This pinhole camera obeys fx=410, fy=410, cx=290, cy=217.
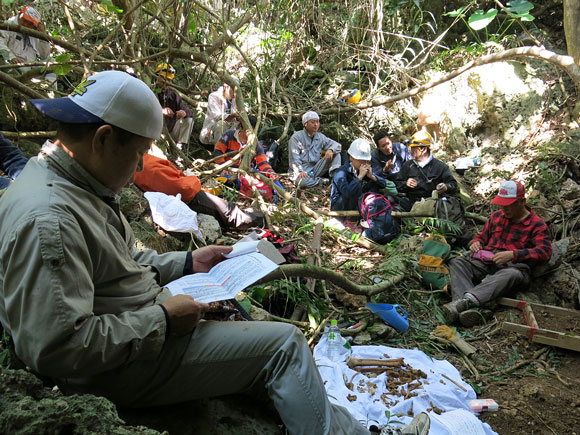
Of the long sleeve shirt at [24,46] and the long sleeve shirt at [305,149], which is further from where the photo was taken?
the long sleeve shirt at [305,149]

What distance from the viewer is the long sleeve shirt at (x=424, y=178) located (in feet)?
20.6

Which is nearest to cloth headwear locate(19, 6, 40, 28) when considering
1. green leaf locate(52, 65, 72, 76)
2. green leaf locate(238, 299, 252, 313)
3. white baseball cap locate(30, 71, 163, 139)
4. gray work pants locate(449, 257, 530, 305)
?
green leaf locate(52, 65, 72, 76)

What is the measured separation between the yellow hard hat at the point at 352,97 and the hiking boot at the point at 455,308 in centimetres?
552

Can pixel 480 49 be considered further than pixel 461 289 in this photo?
Yes

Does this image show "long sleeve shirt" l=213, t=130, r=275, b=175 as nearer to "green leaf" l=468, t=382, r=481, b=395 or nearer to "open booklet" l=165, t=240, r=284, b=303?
"green leaf" l=468, t=382, r=481, b=395

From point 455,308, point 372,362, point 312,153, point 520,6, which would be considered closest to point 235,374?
point 372,362

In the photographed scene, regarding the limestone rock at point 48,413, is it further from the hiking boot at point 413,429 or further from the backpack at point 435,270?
the backpack at point 435,270

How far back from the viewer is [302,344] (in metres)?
1.68

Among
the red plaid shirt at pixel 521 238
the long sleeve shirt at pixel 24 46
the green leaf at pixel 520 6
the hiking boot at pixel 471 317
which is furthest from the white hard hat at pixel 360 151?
the long sleeve shirt at pixel 24 46

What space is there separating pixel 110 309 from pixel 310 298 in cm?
239

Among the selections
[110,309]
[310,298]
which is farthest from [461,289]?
[110,309]

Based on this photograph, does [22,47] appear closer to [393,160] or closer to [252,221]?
[252,221]

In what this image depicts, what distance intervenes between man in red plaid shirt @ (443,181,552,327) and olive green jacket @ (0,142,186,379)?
3452mm

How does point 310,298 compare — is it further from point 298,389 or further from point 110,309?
point 110,309
